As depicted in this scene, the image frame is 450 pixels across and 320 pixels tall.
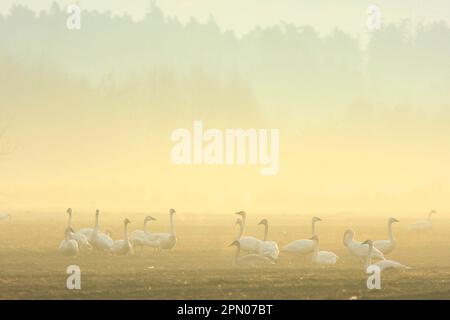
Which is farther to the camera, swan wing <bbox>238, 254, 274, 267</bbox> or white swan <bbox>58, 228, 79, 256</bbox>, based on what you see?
white swan <bbox>58, 228, 79, 256</bbox>

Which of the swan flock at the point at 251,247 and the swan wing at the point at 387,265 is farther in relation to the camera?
the swan flock at the point at 251,247

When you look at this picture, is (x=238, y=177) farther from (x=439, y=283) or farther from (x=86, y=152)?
(x=439, y=283)

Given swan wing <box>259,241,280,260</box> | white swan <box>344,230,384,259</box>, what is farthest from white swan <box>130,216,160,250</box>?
white swan <box>344,230,384,259</box>

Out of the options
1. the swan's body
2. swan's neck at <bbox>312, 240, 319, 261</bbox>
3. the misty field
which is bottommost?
the misty field

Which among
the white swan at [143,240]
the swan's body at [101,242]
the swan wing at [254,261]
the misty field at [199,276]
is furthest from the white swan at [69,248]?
the swan wing at [254,261]

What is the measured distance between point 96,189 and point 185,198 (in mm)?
18605

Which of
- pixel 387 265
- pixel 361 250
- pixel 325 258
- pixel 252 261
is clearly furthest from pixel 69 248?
pixel 387 265

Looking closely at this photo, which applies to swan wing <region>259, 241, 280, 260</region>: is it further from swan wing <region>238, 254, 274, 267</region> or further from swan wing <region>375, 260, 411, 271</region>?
swan wing <region>375, 260, 411, 271</region>

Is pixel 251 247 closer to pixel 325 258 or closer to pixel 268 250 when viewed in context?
pixel 268 250

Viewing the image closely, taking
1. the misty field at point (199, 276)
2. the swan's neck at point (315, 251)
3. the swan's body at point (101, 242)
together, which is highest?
the swan's body at point (101, 242)

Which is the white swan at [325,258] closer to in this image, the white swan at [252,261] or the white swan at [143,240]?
the white swan at [252,261]

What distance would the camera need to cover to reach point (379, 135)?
7008 inches

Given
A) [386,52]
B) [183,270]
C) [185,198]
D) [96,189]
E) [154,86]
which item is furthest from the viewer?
[386,52]
